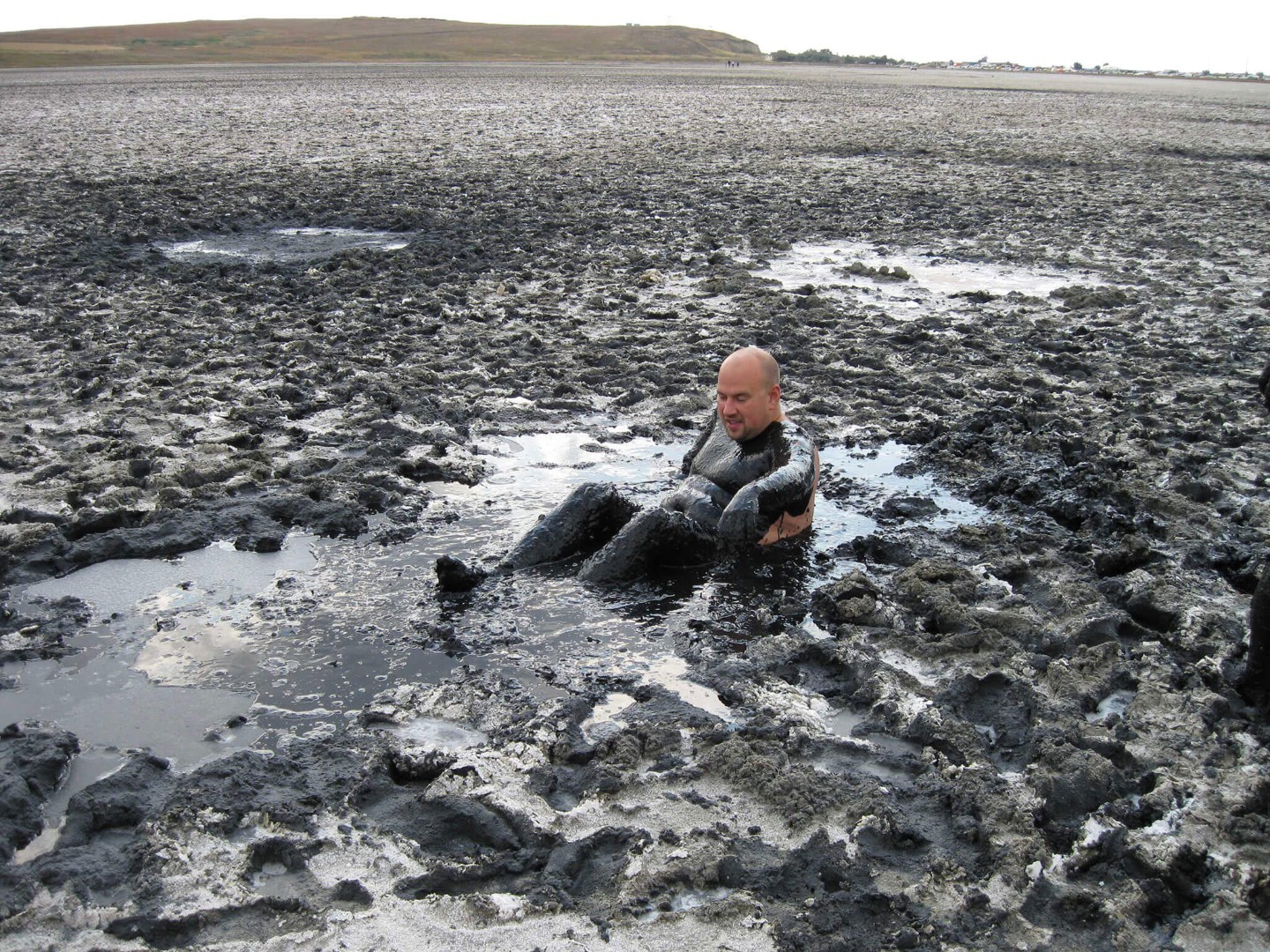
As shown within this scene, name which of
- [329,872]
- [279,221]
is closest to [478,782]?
[329,872]

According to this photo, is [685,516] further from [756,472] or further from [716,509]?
[756,472]

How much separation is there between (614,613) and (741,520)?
829 mm

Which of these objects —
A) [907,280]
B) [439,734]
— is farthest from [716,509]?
[907,280]

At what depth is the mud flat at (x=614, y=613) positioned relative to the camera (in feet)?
11.5

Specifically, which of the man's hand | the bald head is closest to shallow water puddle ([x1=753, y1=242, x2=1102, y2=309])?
the bald head

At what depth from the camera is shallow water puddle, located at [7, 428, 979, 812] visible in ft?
14.8

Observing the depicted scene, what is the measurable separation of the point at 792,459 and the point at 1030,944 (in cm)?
303

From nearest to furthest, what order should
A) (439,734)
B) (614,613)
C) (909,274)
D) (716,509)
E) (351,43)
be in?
(439,734)
(614,613)
(716,509)
(909,274)
(351,43)

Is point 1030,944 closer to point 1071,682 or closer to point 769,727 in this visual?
point 769,727

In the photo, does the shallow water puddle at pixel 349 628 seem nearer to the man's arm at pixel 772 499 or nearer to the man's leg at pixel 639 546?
the man's leg at pixel 639 546

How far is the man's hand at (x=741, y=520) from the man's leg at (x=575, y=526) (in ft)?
1.64

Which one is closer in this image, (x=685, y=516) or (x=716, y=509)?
(x=685, y=516)

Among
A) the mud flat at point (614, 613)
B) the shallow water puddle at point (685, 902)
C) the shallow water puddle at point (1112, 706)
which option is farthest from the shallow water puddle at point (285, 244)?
the shallow water puddle at point (685, 902)

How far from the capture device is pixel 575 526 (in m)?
5.79
